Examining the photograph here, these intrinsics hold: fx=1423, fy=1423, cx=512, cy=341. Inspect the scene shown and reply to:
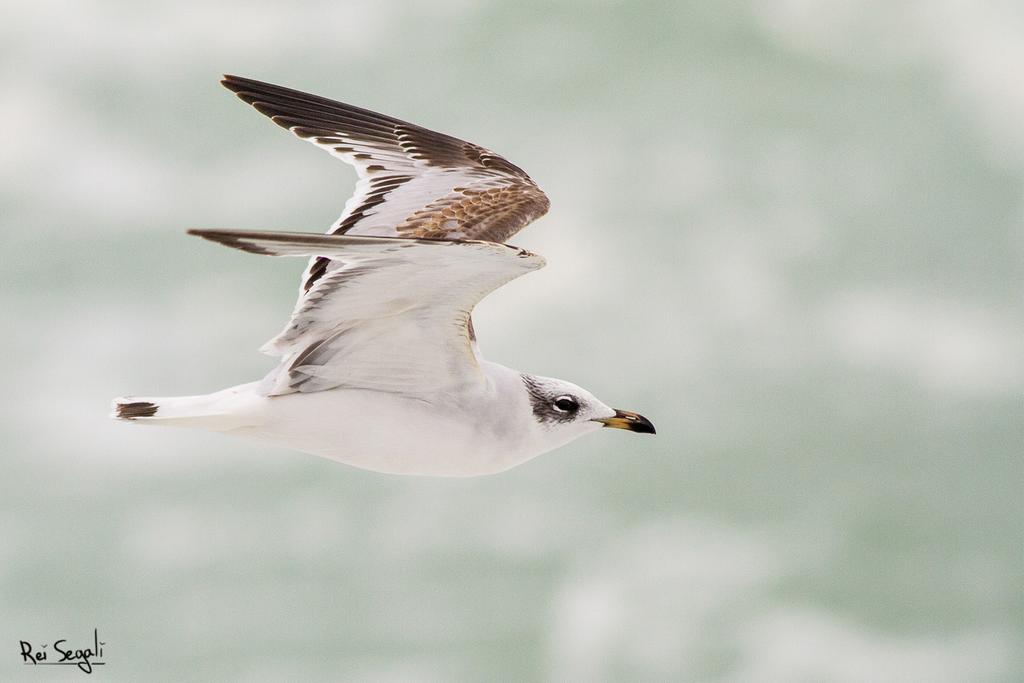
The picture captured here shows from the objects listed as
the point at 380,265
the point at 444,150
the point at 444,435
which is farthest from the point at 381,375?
the point at 444,150

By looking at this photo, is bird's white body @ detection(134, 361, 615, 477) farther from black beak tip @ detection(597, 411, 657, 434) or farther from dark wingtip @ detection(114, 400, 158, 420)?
black beak tip @ detection(597, 411, 657, 434)

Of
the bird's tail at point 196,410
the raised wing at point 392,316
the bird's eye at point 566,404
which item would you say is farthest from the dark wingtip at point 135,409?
the bird's eye at point 566,404

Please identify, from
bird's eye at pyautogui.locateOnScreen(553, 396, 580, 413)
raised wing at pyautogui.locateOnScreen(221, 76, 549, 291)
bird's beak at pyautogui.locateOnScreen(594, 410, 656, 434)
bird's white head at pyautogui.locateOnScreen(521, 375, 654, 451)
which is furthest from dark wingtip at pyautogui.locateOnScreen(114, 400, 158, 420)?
bird's beak at pyautogui.locateOnScreen(594, 410, 656, 434)

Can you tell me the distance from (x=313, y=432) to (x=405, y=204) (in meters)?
1.48

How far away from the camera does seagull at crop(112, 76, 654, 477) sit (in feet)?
16.9

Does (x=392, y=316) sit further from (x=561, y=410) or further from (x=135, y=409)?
(x=135, y=409)

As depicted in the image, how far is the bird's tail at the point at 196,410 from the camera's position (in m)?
5.62

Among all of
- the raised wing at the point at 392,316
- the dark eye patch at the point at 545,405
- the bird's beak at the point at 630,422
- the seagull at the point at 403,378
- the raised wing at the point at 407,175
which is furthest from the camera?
the raised wing at the point at 407,175

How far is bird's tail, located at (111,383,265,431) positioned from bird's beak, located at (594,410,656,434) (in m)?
1.61

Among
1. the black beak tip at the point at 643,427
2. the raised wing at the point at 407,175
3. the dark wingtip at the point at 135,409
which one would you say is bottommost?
the dark wingtip at the point at 135,409

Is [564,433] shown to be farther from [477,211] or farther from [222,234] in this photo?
[222,234]

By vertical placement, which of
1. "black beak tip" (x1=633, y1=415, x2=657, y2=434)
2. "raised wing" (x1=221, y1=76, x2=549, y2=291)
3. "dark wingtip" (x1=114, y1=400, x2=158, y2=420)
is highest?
"raised wing" (x1=221, y1=76, x2=549, y2=291)

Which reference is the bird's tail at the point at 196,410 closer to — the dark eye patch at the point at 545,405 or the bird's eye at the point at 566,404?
the dark eye patch at the point at 545,405

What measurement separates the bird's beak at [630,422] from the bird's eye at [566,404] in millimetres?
229
